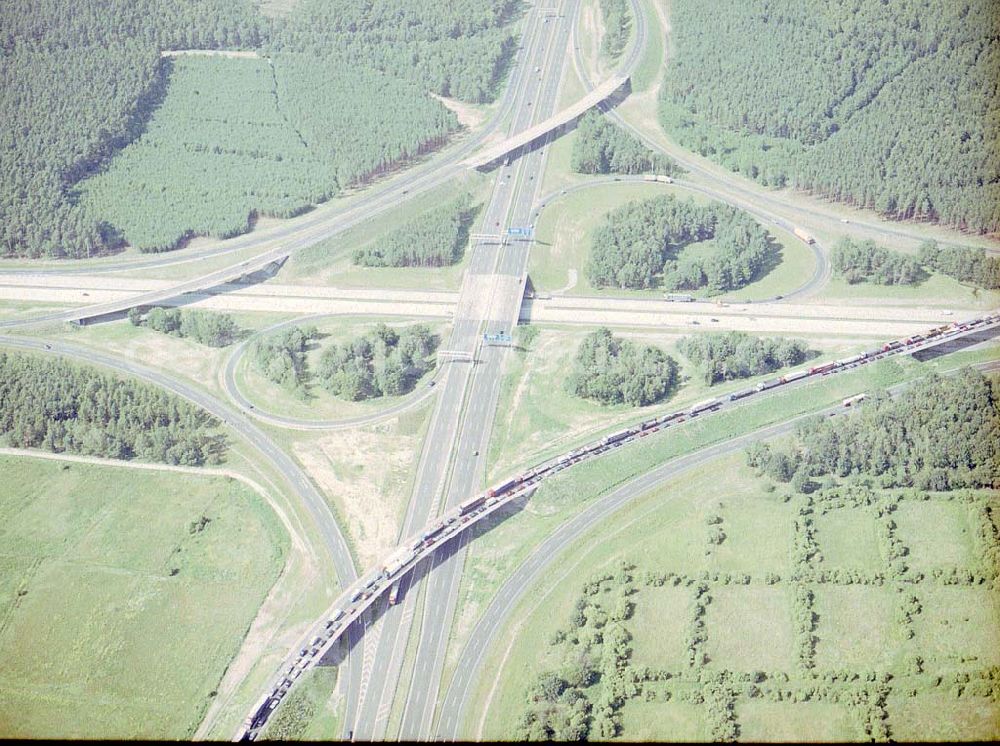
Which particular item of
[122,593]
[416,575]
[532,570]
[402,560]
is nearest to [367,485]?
[402,560]

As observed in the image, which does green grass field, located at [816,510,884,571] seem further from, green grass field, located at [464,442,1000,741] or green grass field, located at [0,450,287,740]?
green grass field, located at [0,450,287,740]

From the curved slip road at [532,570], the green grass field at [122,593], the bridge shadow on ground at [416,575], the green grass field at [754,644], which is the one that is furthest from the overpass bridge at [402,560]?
the green grass field at [122,593]

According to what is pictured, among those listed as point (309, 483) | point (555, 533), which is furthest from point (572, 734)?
point (309, 483)

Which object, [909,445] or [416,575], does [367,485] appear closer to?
[416,575]

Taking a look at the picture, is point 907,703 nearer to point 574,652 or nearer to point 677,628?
point 677,628

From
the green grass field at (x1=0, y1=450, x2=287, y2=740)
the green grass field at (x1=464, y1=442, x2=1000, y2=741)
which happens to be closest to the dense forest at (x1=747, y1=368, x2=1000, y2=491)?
the green grass field at (x1=464, y1=442, x2=1000, y2=741)

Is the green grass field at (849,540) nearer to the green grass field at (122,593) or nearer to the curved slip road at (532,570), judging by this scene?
the curved slip road at (532,570)
